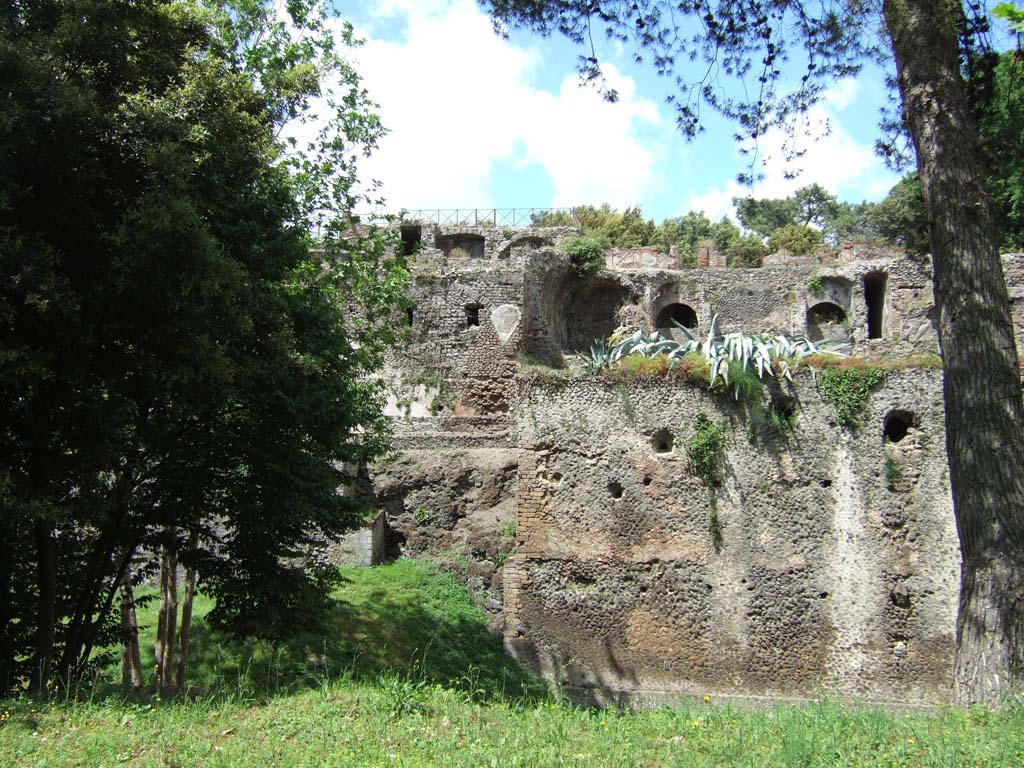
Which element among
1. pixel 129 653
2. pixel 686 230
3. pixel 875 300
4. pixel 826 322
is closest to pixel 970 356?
pixel 129 653

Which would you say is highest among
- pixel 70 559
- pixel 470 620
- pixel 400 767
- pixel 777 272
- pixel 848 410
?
pixel 777 272

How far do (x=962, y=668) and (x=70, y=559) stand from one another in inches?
335

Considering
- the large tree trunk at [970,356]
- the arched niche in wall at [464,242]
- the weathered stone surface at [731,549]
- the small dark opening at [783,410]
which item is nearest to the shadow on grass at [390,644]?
the weathered stone surface at [731,549]

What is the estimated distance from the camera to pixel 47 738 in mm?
6305

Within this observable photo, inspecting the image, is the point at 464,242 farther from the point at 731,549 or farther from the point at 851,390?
the point at 731,549

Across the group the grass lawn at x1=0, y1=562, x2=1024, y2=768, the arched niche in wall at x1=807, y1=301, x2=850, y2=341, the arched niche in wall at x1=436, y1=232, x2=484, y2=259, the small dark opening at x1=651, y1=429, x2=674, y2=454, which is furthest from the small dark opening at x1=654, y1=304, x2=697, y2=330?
the grass lawn at x1=0, y1=562, x2=1024, y2=768

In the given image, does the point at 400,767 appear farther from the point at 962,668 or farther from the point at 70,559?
the point at 70,559

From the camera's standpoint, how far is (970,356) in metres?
7.32

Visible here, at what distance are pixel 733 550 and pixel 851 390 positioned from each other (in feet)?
9.30

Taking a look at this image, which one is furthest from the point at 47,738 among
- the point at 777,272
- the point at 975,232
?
the point at 777,272

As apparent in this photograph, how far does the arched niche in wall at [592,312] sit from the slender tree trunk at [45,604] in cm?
2112

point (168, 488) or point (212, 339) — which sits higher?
point (212, 339)

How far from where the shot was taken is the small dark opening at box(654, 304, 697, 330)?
99.2 ft

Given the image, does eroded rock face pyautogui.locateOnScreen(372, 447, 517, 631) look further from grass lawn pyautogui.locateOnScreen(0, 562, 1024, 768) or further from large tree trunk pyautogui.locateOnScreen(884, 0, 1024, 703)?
large tree trunk pyautogui.locateOnScreen(884, 0, 1024, 703)
